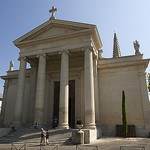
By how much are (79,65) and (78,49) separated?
→ 14.8 feet

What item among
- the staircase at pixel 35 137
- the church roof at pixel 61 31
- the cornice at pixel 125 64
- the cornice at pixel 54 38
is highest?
the church roof at pixel 61 31

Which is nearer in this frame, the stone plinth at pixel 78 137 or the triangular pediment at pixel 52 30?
the stone plinth at pixel 78 137

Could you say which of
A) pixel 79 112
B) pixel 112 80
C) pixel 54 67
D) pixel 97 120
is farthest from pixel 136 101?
pixel 54 67

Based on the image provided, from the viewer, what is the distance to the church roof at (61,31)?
19984mm

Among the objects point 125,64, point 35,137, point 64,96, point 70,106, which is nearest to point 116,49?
point 125,64

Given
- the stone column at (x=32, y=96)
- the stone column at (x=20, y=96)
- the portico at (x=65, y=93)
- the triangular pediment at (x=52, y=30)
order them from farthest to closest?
the stone column at (x=32, y=96) → the triangular pediment at (x=52, y=30) → the stone column at (x=20, y=96) → the portico at (x=65, y=93)

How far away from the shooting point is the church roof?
19984 mm

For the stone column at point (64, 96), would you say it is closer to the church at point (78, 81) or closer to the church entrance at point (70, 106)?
the church at point (78, 81)

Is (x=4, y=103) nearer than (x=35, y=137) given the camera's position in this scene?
No

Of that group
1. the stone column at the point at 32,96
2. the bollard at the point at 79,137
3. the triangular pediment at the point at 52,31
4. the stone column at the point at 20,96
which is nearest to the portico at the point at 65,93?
the stone column at the point at 20,96

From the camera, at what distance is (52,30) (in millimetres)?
22266

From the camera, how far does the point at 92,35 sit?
66.7 feet

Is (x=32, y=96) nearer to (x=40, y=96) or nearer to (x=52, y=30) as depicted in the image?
(x=40, y=96)

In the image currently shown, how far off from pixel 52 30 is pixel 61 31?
1.44 m
